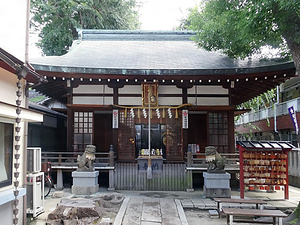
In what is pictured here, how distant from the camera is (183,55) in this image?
13.2 metres

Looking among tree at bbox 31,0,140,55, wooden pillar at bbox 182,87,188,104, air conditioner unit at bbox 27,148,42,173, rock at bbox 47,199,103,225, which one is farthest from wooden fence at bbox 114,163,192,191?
tree at bbox 31,0,140,55


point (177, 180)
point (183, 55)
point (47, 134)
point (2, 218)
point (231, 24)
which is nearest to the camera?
point (2, 218)

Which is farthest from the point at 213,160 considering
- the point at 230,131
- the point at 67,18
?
the point at 67,18

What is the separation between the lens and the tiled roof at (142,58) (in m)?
9.91

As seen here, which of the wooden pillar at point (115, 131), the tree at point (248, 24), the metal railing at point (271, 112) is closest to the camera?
the tree at point (248, 24)

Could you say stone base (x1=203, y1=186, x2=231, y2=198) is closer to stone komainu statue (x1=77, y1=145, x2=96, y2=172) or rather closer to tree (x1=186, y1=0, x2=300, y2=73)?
stone komainu statue (x1=77, y1=145, x2=96, y2=172)

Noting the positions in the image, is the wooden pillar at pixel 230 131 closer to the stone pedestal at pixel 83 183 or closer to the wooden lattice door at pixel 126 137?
the wooden lattice door at pixel 126 137

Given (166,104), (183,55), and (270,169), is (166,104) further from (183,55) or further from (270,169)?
(270,169)

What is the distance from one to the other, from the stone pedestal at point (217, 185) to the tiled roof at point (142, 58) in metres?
4.00

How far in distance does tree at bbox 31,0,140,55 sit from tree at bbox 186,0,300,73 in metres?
14.2

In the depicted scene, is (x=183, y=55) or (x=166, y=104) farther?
(x=183, y=55)

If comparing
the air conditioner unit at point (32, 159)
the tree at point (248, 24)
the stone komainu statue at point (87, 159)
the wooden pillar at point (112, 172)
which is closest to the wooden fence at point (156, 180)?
the wooden pillar at point (112, 172)

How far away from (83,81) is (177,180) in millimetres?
5964

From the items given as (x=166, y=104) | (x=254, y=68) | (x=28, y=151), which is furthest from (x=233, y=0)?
(x=28, y=151)
